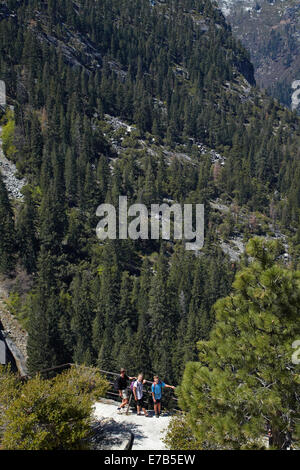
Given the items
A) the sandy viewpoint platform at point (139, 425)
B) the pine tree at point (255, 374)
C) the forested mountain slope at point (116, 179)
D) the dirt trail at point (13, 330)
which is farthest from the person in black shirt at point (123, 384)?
the dirt trail at point (13, 330)

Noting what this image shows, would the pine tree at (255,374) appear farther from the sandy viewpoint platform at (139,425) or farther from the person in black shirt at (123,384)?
the person in black shirt at (123,384)

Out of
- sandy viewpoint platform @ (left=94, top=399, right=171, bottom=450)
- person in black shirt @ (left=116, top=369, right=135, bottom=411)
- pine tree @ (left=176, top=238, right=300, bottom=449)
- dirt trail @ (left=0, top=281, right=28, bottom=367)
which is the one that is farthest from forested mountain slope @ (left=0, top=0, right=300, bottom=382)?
pine tree @ (left=176, top=238, right=300, bottom=449)

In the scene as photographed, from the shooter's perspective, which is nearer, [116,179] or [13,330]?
[13,330]

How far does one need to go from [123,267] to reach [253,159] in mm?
100871

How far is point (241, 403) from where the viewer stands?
947cm

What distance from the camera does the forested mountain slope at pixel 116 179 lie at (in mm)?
60875

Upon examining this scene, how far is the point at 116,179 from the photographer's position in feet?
338

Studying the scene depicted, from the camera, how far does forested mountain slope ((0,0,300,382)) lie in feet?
200

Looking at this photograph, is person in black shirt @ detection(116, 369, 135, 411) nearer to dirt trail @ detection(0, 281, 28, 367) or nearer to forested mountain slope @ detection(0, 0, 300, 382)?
forested mountain slope @ detection(0, 0, 300, 382)

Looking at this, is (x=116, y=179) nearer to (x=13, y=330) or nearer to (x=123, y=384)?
(x=13, y=330)

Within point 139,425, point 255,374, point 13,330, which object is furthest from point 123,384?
point 13,330

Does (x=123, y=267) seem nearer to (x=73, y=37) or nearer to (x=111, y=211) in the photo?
(x=111, y=211)

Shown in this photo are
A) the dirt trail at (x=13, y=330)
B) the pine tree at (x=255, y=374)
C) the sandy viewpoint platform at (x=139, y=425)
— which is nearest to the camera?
the pine tree at (x=255, y=374)
